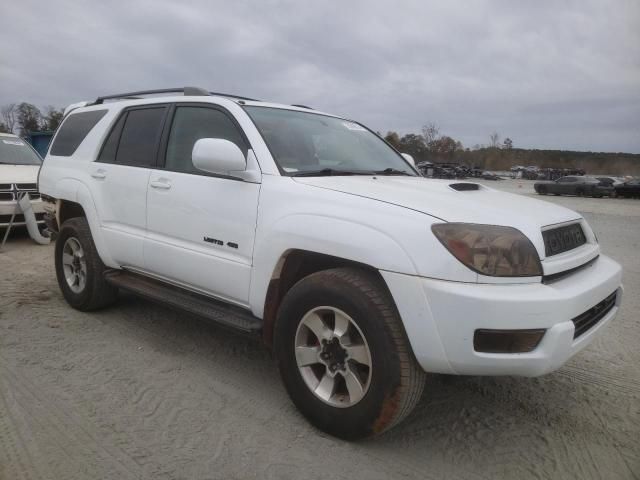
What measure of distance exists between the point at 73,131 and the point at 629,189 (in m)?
32.3

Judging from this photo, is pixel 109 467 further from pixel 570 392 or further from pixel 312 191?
pixel 570 392

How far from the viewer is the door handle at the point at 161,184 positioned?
3.27 meters

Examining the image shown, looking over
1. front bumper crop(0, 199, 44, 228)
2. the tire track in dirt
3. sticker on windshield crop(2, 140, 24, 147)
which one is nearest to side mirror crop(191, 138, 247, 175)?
the tire track in dirt

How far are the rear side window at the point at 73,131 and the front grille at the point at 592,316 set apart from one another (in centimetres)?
398

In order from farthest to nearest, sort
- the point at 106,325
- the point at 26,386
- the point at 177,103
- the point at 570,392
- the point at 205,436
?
1. the point at 106,325
2. the point at 177,103
3. the point at 570,392
4. the point at 26,386
5. the point at 205,436

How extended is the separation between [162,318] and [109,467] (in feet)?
6.96

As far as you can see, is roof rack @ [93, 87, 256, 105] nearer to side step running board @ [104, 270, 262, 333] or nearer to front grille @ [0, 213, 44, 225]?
side step running board @ [104, 270, 262, 333]

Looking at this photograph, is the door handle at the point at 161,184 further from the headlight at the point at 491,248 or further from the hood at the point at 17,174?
the hood at the point at 17,174

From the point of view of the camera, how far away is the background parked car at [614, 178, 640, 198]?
94.0 feet

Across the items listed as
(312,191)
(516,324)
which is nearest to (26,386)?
(312,191)

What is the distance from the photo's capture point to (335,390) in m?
2.52

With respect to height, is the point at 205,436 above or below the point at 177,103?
below

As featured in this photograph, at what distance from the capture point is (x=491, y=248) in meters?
2.12

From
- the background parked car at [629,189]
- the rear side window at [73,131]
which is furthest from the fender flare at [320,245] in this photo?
the background parked car at [629,189]
